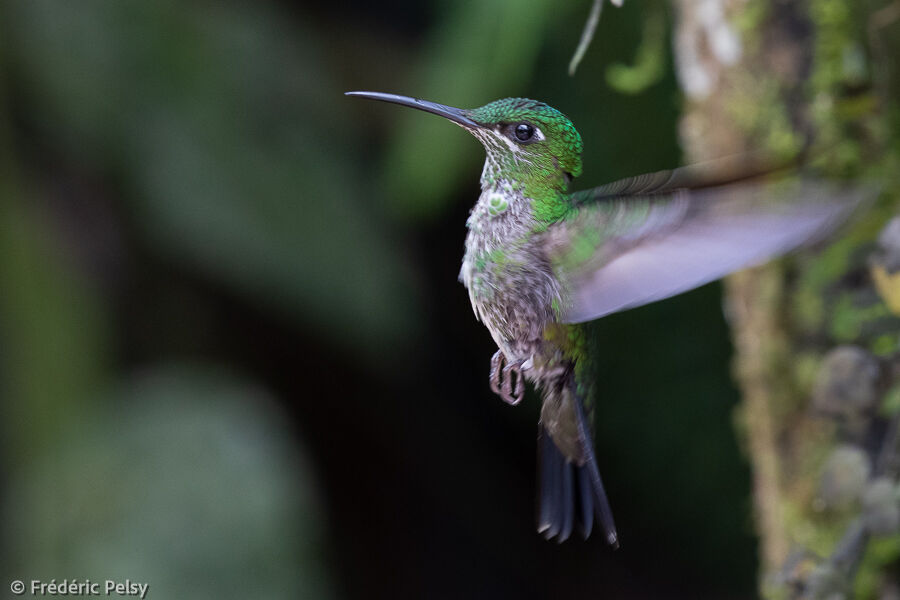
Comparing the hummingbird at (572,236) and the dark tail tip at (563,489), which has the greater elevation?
the hummingbird at (572,236)

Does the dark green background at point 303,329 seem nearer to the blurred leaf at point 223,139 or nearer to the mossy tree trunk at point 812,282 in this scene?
the blurred leaf at point 223,139

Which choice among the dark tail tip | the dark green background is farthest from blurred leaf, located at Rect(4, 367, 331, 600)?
the dark tail tip

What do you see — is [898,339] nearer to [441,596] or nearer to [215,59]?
[215,59]

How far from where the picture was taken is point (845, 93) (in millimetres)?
1293

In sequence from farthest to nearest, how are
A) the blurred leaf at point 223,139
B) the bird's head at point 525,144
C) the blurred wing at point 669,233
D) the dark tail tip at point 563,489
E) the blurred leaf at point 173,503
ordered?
1. the blurred leaf at point 223,139
2. the blurred leaf at point 173,503
3. the dark tail tip at point 563,489
4. the bird's head at point 525,144
5. the blurred wing at point 669,233

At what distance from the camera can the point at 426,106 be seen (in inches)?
23.1

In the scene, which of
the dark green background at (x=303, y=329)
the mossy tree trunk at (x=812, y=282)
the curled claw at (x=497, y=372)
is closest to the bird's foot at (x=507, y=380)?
the curled claw at (x=497, y=372)

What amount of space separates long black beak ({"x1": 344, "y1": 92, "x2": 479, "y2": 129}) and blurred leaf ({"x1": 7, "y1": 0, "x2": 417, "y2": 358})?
1.63 meters

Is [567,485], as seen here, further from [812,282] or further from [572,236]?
[812,282]

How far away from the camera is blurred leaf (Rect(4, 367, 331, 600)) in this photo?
2.06 meters

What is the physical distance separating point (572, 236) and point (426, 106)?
5.6 inches

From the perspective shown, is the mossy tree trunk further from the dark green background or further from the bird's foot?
the bird's foot

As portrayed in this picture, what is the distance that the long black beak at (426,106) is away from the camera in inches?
22.0

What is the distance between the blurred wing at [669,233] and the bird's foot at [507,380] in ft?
0.16
